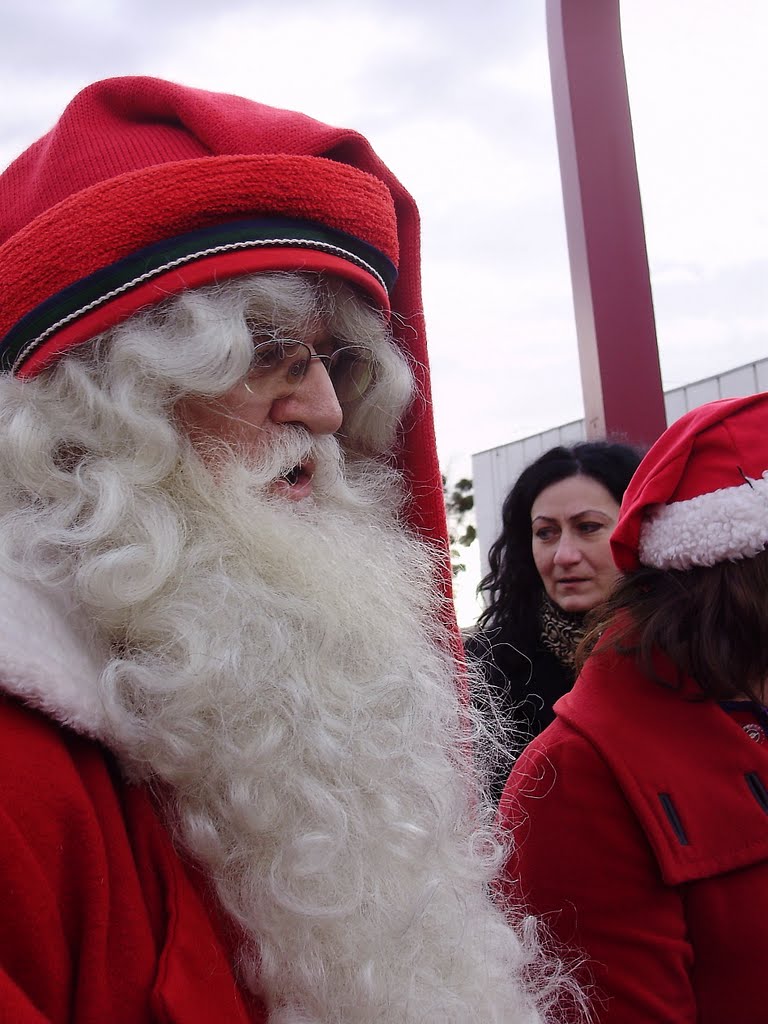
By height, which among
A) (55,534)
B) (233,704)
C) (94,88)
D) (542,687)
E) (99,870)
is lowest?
(542,687)

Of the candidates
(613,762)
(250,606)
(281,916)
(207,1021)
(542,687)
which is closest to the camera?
(207,1021)

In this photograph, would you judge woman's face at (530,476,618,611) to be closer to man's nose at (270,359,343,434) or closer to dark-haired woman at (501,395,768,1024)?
dark-haired woman at (501,395,768,1024)

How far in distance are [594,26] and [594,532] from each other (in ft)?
5.47

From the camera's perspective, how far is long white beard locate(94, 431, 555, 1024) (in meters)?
0.97

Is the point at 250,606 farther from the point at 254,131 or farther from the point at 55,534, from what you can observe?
the point at 254,131

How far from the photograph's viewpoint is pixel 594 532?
10.1 ft

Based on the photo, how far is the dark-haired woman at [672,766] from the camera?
153 cm

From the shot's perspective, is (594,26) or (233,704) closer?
(233,704)

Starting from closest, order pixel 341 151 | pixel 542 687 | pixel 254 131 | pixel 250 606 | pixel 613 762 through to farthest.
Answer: pixel 250 606 < pixel 254 131 < pixel 341 151 < pixel 613 762 < pixel 542 687

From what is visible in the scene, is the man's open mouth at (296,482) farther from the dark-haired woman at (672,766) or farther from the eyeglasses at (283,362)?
the dark-haired woman at (672,766)

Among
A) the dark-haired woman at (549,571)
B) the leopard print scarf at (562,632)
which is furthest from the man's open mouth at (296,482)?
the leopard print scarf at (562,632)

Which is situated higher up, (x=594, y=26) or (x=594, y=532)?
(x=594, y=26)

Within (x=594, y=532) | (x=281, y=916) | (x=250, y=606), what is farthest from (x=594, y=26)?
(x=281, y=916)

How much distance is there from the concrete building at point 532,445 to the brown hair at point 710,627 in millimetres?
2417
